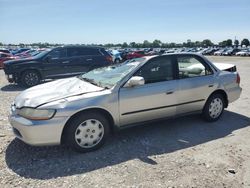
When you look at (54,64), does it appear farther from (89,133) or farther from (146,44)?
(146,44)

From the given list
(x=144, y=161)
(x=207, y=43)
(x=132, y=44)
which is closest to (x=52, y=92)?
(x=144, y=161)

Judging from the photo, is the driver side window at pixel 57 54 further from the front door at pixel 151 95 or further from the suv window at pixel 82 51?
the front door at pixel 151 95

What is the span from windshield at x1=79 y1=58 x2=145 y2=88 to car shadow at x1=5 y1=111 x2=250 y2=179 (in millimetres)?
1031

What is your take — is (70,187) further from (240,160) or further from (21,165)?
(240,160)

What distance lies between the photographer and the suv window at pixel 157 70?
186 inches

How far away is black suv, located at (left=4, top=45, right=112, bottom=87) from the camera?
10.9 metres

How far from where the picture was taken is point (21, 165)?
12.5 feet

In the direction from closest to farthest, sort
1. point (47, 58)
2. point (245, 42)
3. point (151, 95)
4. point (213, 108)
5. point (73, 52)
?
point (151, 95), point (213, 108), point (47, 58), point (73, 52), point (245, 42)

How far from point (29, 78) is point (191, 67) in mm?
7657

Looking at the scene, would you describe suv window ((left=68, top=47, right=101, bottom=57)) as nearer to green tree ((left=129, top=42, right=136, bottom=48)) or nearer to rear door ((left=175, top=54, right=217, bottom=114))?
rear door ((left=175, top=54, right=217, bottom=114))

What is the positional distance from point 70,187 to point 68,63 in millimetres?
8733

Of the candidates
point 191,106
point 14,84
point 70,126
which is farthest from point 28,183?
point 14,84

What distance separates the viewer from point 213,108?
18.4 ft

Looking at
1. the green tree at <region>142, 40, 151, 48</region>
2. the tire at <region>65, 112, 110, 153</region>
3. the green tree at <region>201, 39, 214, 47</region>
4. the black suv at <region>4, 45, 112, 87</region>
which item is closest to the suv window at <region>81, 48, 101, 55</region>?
the black suv at <region>4, 45, 112, 87</region>
